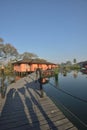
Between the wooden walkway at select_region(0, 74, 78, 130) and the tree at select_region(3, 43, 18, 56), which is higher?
the tree at select_region(3, 43, 18, 56)

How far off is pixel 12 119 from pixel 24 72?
140 feet

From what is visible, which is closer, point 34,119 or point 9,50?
point 34,119

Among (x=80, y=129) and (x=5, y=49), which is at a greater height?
(x=5, y=49)

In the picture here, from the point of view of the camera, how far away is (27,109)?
802 cm

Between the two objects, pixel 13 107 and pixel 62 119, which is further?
pixel 13 107

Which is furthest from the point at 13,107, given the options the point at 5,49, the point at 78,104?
the point at 5,49

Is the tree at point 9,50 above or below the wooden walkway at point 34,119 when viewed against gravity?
above

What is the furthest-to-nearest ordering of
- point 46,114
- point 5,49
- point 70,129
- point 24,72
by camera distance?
1. point 5,49
2. point 24,72
3. point 46,114
4. point 70,129

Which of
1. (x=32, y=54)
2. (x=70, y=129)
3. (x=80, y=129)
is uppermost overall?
(x=32, y=54)

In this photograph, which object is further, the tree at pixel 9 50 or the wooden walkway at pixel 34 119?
the tree at pixel 9 50

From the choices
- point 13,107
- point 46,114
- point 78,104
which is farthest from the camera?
point 78,104

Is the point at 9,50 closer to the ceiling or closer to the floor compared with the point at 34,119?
closer to the ceiling

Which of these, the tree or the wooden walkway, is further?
the tree

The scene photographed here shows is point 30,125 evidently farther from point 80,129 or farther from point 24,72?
point 24,72
